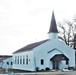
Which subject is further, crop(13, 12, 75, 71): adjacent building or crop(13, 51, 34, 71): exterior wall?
crop(13, 51, 34, 71): exterior wall

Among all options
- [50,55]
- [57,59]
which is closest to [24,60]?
[50,55]

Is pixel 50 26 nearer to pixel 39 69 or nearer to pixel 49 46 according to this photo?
pixel 49 46

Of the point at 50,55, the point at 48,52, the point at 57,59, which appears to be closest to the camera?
the point at 57,59

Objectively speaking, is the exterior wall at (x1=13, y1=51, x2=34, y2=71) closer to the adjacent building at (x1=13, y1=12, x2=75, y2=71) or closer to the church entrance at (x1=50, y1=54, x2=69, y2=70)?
the adjacent building at (x1=13, y1=12, x2=75, y2=71)

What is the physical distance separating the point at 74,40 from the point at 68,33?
631 cm

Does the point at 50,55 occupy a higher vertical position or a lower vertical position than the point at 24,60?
higher

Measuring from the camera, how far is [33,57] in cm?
5366

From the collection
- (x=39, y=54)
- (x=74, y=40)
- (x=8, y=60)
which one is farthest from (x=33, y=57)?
(x=8, y=60)

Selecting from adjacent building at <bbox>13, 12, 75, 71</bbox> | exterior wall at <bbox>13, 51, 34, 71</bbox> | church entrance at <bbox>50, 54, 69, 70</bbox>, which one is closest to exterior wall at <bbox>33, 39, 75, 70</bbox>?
adjacent building at <bbox>13, 12, 75, 71</bbox>

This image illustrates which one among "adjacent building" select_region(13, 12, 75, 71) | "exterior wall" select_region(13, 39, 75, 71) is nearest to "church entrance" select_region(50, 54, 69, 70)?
"adjacent building" select_region(13, 12, 75, 71)

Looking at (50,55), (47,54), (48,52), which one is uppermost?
(48,52)

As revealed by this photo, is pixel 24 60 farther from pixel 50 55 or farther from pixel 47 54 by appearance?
pixel 50 55

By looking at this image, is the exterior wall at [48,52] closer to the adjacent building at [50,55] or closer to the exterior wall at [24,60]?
the adjacent building at [50,55]

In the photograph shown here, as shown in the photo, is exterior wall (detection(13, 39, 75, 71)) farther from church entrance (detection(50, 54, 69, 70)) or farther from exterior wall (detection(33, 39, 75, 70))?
church entrance (detection(50, 54, 69, 70))
